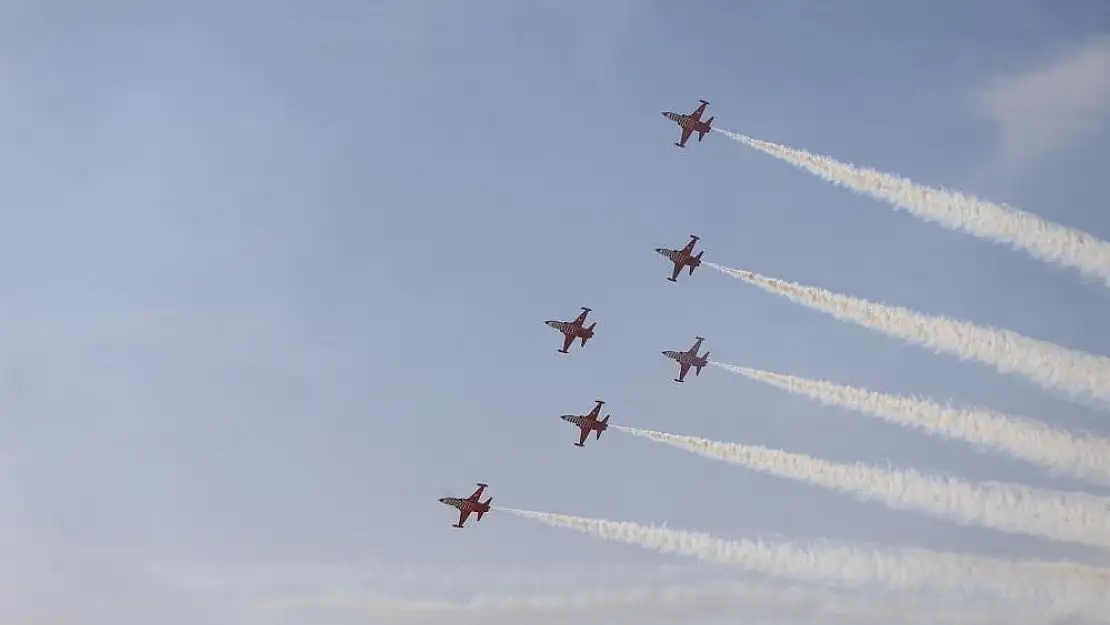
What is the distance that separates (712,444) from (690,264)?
968 inches

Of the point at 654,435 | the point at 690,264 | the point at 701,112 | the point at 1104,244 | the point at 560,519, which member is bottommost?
the point at 560,519

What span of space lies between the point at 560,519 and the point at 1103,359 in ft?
166

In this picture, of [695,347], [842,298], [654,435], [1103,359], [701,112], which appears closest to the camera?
[1103,359]

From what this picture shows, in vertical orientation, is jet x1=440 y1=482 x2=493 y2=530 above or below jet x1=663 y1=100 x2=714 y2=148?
below

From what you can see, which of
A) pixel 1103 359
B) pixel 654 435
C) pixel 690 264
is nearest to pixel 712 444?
pixel 654 435

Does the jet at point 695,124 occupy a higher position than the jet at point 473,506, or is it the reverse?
the jet at point 695,124

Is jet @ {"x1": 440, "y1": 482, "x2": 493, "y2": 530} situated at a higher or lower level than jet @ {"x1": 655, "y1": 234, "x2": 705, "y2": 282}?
lower

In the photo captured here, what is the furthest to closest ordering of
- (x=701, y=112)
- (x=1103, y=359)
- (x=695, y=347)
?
(x=695, y=347), (x=701, y=112), (x=1103, y=359)

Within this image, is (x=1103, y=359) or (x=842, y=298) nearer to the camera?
(x=1103, y=359)

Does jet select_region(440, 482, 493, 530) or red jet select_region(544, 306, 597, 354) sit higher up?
red jet select_region(544, 306, 597, 354)

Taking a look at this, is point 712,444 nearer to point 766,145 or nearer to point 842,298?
point 842,298

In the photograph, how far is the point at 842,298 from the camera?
367 ft

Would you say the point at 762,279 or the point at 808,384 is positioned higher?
the point at 762,279

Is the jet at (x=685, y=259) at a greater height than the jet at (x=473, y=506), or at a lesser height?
greater
